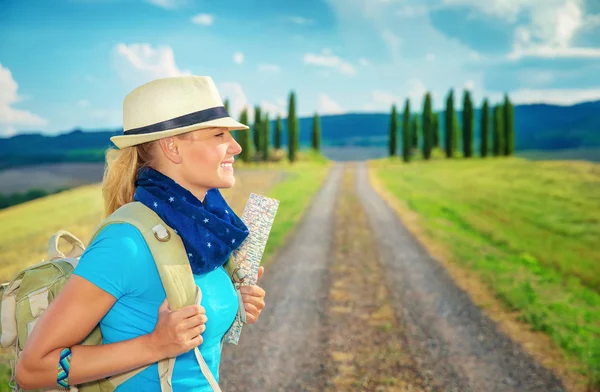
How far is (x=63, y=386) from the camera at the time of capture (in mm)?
1960

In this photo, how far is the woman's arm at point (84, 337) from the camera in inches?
72.7

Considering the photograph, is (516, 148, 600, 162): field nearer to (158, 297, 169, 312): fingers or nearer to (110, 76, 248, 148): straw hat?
(110, 76, 248, 148): straw hat

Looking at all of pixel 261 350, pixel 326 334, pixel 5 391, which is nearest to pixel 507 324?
pixel 326 334

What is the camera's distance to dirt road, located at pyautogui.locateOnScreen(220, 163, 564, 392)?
7539 mm

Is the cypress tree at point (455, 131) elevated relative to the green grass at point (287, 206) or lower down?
elevated

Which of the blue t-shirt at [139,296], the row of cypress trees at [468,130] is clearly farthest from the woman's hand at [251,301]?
the row of cypress trees at [468,130]

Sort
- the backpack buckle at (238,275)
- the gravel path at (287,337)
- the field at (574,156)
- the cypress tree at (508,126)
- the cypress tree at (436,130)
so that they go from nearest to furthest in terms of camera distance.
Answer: the backpack buckle at (238,275), the gravel path at (287,337), the cypress tree at (508,126), the cypress tree at (436,130), the field at (574,156)

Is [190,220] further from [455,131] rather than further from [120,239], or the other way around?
[455,131]

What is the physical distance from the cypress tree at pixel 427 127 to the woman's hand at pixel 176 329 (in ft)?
245

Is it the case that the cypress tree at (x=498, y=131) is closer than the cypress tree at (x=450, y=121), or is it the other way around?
the cypress tree at (x=450, y=121)

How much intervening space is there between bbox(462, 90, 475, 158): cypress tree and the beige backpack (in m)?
74.5

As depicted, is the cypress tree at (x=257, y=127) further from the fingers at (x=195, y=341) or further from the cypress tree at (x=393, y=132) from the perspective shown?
the fingers at (x=195, y=341)

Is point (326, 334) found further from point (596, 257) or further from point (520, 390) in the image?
point (596, 257)

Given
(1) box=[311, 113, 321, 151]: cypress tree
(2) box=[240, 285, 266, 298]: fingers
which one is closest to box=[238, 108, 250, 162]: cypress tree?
(1) box=[311, 113, 321, 151]: cypress tree
